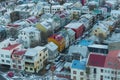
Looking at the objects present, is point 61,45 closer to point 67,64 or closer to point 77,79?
point 67,64

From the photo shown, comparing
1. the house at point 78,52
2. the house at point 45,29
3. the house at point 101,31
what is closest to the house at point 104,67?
the house at point 78,52

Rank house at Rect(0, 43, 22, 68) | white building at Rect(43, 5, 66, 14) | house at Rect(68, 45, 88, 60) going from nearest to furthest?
house at Rect(0, 43, 22, 68), house at Rect(68, 45, 88, 60), white building at Rect(43, 5, 66, 14)

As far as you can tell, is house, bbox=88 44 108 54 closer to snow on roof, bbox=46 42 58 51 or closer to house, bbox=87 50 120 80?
snow on roof, bbox=46 42 58 51

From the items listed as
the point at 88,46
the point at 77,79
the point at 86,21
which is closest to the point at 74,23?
the point at 86,21

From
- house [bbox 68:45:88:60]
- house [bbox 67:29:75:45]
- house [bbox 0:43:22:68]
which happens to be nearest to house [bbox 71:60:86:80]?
house [bbox 68:45:88:60]

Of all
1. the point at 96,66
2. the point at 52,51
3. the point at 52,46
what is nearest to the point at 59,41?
the point at 52,46

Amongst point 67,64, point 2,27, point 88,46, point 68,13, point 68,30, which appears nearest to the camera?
point 67,64
